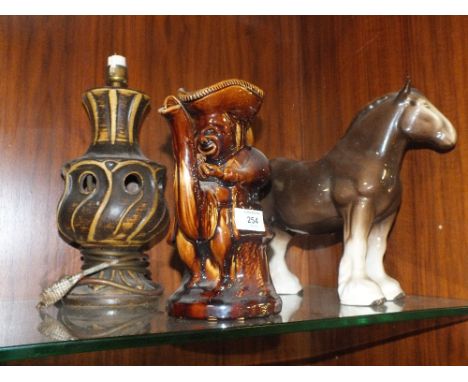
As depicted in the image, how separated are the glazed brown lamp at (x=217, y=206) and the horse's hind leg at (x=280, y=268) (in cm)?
24

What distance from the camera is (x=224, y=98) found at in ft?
1.90

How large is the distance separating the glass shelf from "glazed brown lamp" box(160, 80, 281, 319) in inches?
1.1

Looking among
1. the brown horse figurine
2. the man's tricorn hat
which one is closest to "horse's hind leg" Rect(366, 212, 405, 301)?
the brown horse figurine

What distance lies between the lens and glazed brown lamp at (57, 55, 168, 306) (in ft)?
2.21

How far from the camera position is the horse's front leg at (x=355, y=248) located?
67cm

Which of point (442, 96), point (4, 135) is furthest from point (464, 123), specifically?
point (4, 135)

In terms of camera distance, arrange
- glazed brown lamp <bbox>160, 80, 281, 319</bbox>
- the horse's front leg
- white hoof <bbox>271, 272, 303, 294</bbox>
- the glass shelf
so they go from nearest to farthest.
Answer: the glass shelf → glazed brown lamp <bbox>160, 80, 281, 319</bbox> → the horse's front leg → white hoof <bbox>271, 272, 303, 294</bbox>

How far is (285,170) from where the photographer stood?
78cm

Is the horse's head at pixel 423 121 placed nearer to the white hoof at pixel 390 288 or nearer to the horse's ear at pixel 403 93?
the horse's ear at pixel 403 93

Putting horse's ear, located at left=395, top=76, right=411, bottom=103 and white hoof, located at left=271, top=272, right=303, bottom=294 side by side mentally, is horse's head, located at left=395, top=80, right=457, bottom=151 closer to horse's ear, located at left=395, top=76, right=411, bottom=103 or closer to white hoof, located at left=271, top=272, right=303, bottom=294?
horse's ear, located at left=395, top=76, right=411, bottom=103

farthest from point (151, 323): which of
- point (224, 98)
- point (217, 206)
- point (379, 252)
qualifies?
point (379, 252)

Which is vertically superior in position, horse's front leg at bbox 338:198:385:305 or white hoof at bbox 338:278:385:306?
horse's front leg at bbox 338:198:385:305

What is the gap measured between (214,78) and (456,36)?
41cm

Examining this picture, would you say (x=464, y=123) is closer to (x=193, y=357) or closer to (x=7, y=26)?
(x=193, y=357)
